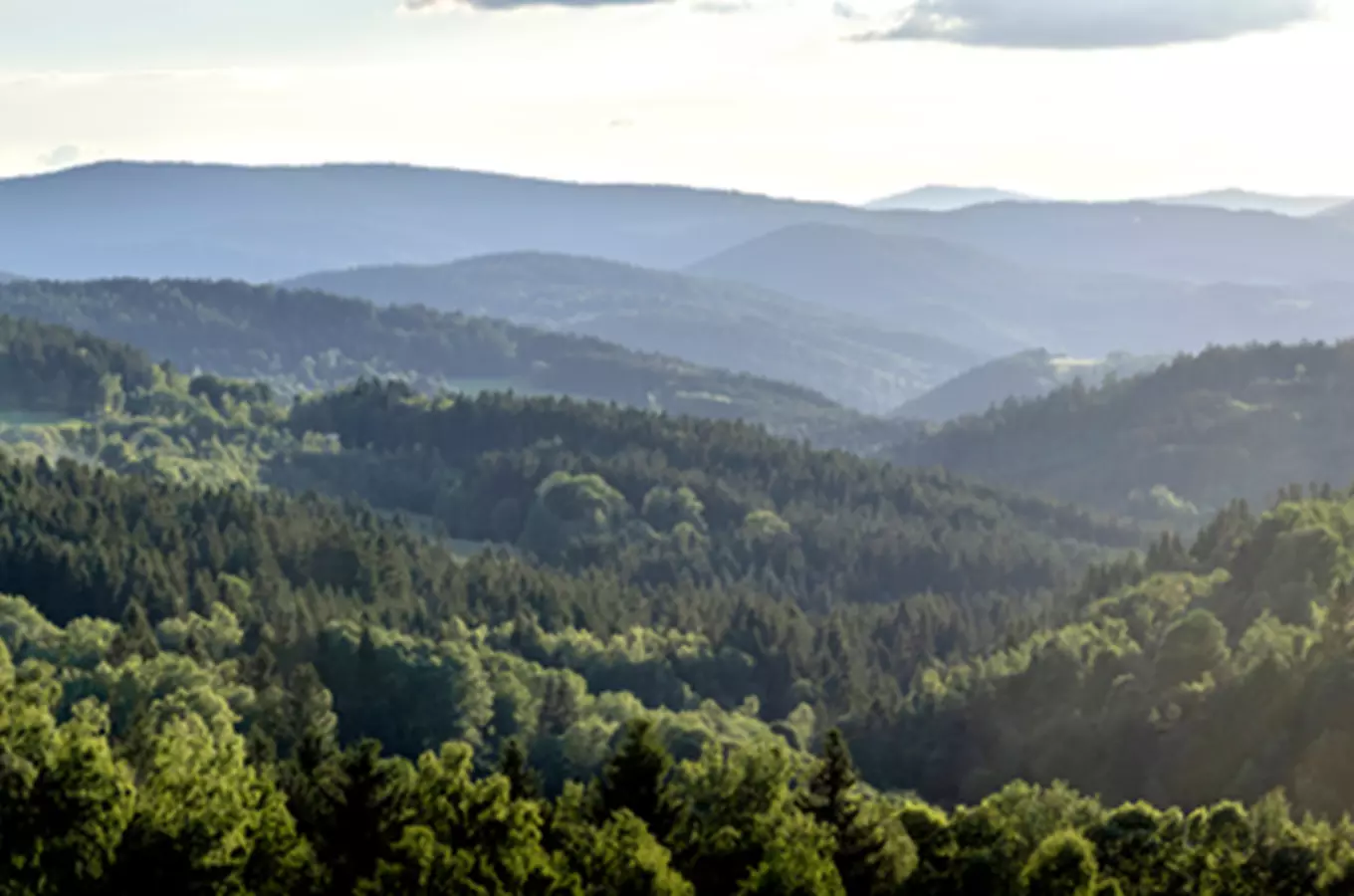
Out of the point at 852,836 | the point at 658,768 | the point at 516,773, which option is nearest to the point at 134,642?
the point at 516,773

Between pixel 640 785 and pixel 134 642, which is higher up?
pixel 640 785

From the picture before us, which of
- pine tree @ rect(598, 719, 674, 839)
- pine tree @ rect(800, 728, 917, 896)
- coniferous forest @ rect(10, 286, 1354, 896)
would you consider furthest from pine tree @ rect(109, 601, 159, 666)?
pine tree @ rect(800, 728, 917, 896)

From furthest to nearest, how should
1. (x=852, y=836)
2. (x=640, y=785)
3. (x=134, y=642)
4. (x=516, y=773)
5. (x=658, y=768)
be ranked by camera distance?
(x=134, y=642), (x=516, y=773), (x=658, y=768), (x=640, y=785), (x=852, y=836)

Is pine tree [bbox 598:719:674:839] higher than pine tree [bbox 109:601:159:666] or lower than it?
higher

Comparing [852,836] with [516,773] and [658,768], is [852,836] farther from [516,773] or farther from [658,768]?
[516,773]

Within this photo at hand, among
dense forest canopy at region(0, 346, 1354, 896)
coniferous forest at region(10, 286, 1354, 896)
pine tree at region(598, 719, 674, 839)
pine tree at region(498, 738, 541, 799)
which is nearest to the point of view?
coniferous forest at region(10, 286, 1354, 896)

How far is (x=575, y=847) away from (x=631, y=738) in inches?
363

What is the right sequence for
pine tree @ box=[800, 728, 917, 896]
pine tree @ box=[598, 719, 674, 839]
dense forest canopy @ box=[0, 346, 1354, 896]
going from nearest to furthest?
1. dense forest canopy @ box=[0, 346, 1354, 896]
2. pine tree @ box=[800, 728, 917, 896]
3. pine tree @ box=[598, 719, 674, 839]

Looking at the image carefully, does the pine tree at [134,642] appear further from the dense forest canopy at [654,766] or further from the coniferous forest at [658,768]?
the dense forest canopy at [654,766]

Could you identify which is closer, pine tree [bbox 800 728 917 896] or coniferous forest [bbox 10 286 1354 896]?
coniferous forest [bbox 10 286 1354 896]

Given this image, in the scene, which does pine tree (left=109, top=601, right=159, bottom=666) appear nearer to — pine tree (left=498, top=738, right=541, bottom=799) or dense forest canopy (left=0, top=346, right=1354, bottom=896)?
dense forest canopy (left=0, top=346, right=1354, bottom=896)

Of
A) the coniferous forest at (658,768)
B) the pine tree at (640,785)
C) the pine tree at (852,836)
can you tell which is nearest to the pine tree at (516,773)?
the coniferous forest at (658,768)

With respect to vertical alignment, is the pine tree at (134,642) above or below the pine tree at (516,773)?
below

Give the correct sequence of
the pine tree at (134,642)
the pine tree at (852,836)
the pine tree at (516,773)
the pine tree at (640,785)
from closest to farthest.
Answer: the pine tree at (852,836), the pine tree at (640,785), the pine tree at (516,773), the pine tree at (134,642)
